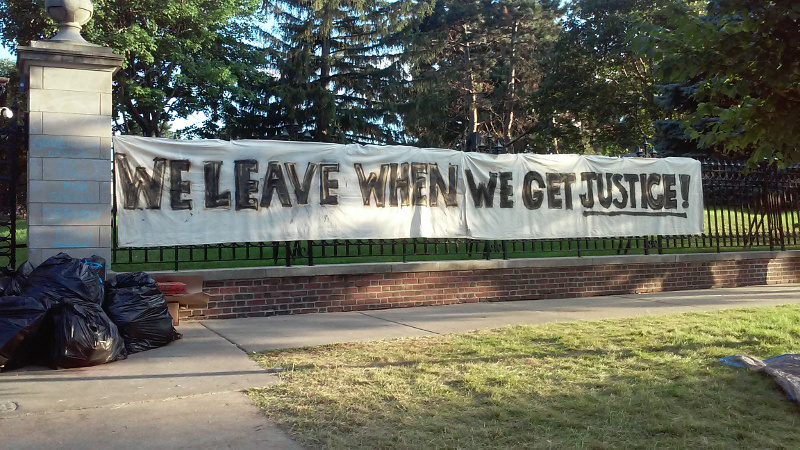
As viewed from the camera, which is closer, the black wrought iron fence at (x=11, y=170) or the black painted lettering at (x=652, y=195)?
the black wrought iron fence at (x=11, y=170)

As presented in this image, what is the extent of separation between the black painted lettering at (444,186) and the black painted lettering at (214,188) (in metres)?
2.73

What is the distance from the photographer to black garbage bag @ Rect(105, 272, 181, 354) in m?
5.39

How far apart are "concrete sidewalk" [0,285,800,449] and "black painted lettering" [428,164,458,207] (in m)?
1.54

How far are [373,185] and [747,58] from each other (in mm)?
4735

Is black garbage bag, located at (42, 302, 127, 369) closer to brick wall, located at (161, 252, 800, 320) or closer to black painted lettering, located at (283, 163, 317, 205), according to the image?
brick wall, located at (161, 252, 800, 320)

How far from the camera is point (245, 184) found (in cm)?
735

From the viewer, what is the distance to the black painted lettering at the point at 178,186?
703 cm

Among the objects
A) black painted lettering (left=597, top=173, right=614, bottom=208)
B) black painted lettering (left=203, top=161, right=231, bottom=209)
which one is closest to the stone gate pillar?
black painted lettering (left=203, top=161, right=231, bottom=209)

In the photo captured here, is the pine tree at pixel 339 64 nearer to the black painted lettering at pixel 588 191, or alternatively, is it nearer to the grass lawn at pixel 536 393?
the black painted lettering at pixel 588 191

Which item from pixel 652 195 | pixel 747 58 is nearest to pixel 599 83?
pixel 652 195

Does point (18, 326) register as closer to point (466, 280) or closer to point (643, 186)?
point (466, 280)

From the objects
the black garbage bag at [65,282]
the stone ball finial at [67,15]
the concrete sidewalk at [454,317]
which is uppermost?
the stone ball finial at [67,15]

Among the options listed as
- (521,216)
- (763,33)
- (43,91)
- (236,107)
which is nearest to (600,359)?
(763,33)

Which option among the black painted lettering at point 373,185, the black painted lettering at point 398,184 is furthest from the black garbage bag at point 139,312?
the black painted lettering at point 398,184
